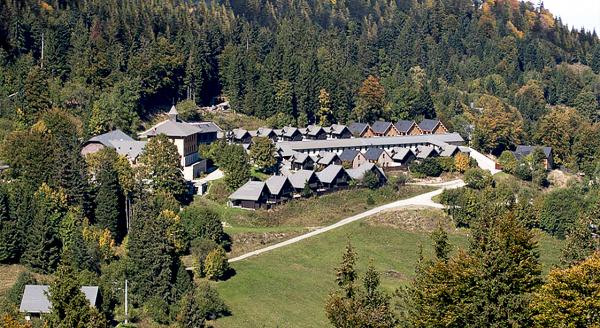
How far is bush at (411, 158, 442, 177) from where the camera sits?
226 ft

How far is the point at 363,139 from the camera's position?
75.1 m

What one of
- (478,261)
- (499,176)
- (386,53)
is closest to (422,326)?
(478,261)

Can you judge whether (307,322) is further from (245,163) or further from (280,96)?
(280,96)

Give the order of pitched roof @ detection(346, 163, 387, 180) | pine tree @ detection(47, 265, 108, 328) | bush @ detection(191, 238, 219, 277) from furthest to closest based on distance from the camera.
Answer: pitched roof @ detection(346, 163, 387, 180), bush @ detection(191, 238, 219, 277), pine tree @ detection(47, 265, 108, 328)

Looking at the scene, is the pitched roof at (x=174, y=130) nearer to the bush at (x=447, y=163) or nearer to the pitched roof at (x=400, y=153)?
the pitched roof at (x=400, y=153)

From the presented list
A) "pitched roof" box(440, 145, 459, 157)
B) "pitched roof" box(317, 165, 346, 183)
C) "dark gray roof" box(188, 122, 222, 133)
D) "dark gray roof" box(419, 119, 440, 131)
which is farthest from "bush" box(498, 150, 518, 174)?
"dark gray roof" box(188, 122, 222, 133)

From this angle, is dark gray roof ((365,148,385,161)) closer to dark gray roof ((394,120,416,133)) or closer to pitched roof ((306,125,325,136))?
pitched roof ((306,125,325,136))

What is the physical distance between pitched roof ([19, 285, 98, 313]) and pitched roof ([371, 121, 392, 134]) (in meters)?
40.3

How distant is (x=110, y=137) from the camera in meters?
63.8

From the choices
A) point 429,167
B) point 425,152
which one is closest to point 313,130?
point 425,152

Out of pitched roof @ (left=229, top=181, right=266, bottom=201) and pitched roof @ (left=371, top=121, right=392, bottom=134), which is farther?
pitched roof @ (left=371, top=121, right=392, bottom=134)

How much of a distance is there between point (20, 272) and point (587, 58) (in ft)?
321

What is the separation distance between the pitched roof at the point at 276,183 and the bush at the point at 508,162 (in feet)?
71.9

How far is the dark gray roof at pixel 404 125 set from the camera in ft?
261
